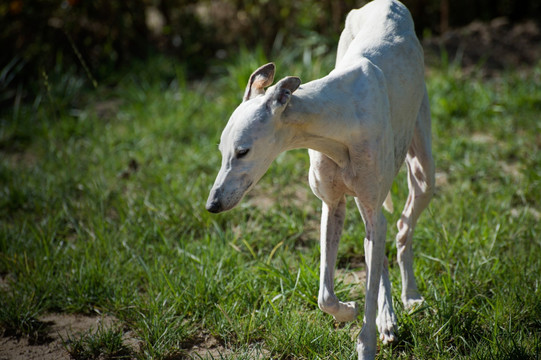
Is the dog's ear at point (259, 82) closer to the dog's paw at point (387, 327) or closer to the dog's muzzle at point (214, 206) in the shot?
the dog's muzzle at point (214, 206)

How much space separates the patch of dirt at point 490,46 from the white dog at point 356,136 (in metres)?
3.86

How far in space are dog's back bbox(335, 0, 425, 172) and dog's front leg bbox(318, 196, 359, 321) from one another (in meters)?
0.45

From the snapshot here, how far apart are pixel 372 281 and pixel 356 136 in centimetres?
79

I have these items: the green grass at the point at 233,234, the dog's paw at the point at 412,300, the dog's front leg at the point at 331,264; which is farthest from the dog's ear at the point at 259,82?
the dog's paw at the point at 412,300

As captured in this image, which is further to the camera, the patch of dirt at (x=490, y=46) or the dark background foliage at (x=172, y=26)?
the dark background foliage at (x=172, y=26)

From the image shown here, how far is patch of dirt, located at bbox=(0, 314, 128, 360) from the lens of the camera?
11.5ft

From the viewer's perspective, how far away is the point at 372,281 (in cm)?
293

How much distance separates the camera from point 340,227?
314 centimetres

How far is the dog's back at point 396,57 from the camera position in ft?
9.84

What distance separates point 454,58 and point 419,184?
4178 mm

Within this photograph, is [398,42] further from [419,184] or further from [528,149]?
[528,149]

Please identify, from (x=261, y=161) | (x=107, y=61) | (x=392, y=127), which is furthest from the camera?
(x=107, y=61)

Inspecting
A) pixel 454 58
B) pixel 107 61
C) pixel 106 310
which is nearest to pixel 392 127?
pixel 106 310

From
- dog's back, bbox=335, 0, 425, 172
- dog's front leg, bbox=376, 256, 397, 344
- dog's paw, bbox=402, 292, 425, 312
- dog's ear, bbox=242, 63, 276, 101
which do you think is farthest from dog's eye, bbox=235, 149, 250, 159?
dog's paw, bbox=402, 292, 425, 312
